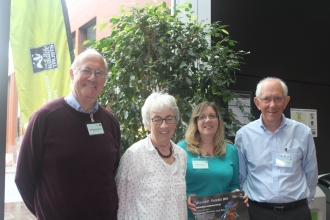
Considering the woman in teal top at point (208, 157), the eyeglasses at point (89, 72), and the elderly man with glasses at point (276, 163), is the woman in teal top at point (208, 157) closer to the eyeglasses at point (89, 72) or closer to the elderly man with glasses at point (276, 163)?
the elderly man with glasses at point (276, 163)

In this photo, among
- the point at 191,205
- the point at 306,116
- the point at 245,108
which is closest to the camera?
the point at 191,205

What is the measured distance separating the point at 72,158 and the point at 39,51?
140cm

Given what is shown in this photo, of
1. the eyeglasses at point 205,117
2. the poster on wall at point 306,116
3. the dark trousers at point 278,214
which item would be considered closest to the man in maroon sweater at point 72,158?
the eyeglasses at point 205,117

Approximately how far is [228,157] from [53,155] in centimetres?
127

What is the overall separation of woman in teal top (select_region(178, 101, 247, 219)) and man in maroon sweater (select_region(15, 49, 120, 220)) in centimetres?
61

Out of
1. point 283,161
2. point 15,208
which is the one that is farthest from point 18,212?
point 283,161

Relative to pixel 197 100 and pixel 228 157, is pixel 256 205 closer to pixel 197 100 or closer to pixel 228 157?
pixel 228 157

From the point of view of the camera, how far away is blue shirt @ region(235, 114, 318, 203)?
2473 mm

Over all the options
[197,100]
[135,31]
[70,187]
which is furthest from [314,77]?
[70,187]

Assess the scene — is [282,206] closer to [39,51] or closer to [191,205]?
[191,205]

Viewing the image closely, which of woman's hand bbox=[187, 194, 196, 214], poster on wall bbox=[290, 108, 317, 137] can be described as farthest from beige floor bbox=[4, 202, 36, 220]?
poster on wall bbox=[290, 108, 317, 137]

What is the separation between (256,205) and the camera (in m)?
2.55

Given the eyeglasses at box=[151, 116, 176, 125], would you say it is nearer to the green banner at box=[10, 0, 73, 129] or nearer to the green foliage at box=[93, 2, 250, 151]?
the green foliage at box=[93, 2, 250, 151]

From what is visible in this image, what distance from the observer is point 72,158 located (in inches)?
71.5
